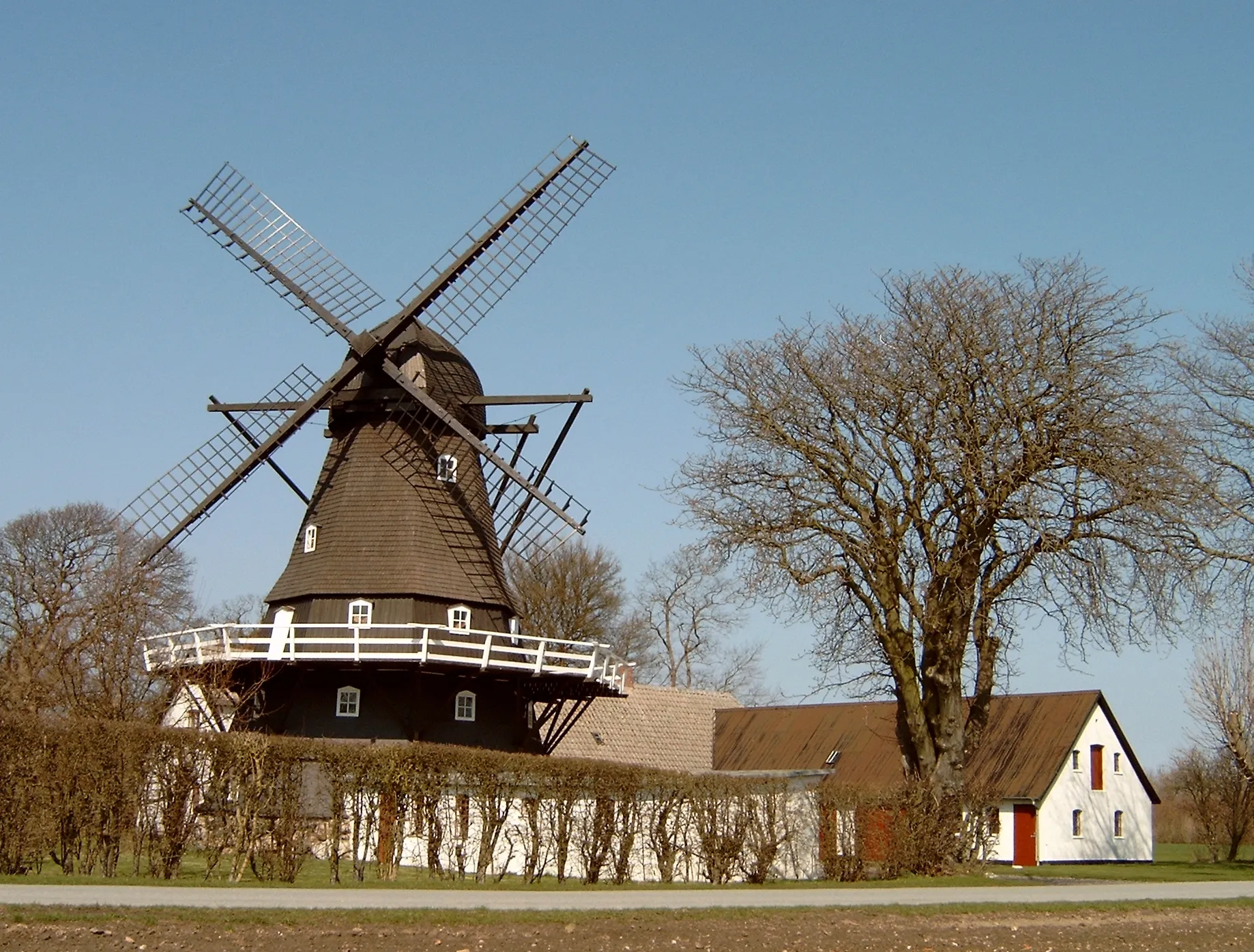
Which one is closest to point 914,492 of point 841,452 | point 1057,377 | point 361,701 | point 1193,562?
point 841,452

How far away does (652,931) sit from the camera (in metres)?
13.5

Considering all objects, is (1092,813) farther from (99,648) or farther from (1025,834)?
(99,648)

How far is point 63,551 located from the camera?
156ft

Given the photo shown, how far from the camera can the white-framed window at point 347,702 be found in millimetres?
25438

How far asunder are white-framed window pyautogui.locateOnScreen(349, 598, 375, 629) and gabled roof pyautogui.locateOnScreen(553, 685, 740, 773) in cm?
1004

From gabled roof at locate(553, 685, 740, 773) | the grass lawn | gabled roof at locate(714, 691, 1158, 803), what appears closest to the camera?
the grass lawn

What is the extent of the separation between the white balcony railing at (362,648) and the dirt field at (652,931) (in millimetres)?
10246

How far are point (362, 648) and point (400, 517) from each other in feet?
8.58

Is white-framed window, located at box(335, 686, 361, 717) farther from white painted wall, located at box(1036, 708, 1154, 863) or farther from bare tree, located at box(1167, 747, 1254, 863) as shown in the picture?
bare tree, located at box(1167, 747, 1254, 863)

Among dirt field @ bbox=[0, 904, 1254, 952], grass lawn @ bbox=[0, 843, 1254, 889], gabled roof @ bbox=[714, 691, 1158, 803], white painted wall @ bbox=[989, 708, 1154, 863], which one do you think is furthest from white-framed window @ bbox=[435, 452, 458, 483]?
white painted wall @ bbox=[989, 708, 1154, 863]

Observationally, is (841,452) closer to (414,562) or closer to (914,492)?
(914,492)

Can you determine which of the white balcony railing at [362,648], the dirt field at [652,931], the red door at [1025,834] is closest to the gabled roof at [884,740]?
the red door at [1025,834]

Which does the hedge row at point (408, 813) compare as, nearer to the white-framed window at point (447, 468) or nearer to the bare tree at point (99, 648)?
the bare tree at point (99, 648)

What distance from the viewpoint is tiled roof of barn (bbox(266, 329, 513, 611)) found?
25.5 m
